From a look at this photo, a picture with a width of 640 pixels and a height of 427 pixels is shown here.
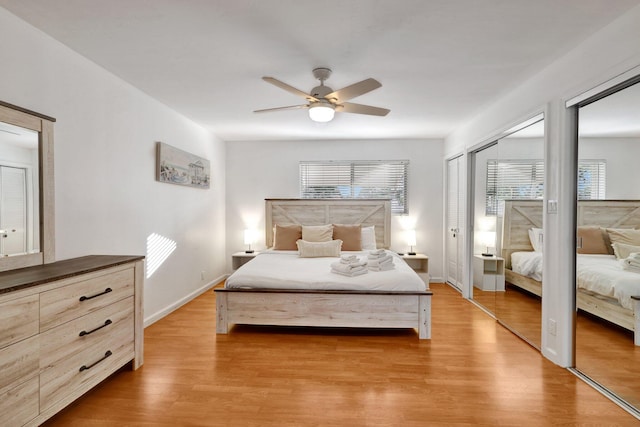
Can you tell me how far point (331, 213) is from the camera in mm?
5555

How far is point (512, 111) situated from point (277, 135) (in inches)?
133

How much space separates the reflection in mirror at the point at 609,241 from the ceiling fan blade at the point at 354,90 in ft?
5.21

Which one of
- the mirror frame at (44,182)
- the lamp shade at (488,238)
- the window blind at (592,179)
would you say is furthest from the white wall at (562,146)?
the mirror frame at (44,182)

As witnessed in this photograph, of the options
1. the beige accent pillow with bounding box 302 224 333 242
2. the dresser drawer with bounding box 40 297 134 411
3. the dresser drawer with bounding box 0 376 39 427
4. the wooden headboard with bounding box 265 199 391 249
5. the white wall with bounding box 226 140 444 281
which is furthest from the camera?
the white wall with bounding box 226 140 444 281

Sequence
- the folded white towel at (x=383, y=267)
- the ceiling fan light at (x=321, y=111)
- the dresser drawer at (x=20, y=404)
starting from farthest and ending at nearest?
the folded white towel at (x=383, y=267) → the ceiling fan light at (x=321, y=111) → the dresser drawer at (x=20, y=404)

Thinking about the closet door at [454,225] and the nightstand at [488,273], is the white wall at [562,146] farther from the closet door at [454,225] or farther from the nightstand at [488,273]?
the closet door at [454,225]

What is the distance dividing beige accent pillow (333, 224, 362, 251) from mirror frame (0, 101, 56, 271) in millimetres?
3404

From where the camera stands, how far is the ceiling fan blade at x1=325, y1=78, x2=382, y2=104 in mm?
2432

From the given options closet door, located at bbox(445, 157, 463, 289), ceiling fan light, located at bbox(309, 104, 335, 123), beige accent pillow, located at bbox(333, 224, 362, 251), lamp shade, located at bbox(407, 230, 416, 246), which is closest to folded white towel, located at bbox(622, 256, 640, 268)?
ceiling fan light, located at bbox(309, 104, 335, 123)

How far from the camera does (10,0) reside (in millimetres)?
1933

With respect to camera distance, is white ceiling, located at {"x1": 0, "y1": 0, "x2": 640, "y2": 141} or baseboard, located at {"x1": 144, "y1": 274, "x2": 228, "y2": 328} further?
baseboard, located at {"x1": 144, "y1": 274, "x2": 228, "y2": 328}

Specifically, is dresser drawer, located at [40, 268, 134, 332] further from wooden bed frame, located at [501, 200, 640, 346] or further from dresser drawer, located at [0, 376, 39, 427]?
wooden bed frame, located at [501, 200, 640, 346]

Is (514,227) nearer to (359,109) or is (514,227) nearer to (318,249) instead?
(359,109)

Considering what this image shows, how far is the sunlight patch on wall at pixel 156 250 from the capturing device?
11.8 ft
